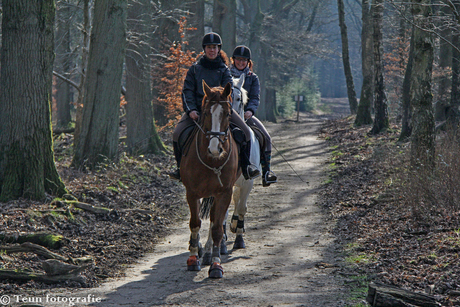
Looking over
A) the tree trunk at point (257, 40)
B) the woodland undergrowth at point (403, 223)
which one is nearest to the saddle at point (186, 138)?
the woodland undergrowth at point (403, 223)

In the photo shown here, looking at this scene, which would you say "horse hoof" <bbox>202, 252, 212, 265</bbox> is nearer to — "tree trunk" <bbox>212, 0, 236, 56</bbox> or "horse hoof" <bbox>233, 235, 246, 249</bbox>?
"horse hoof" <bbox>233, 235, 246, 249</bbox>

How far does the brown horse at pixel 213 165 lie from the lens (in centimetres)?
621

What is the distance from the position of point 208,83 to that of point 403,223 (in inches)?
166

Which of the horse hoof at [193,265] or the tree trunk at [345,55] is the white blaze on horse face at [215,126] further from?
the tree trunk at [345,55]

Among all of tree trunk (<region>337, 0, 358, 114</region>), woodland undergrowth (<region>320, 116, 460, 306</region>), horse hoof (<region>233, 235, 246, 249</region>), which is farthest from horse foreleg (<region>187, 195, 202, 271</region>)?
tree trunk (<region>337, 0, 358, 114</region>)

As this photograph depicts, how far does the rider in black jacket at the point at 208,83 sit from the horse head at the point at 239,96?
0.73ft

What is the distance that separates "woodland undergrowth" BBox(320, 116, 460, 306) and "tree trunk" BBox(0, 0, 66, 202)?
231 inches

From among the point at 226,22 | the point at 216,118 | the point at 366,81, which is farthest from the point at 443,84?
the point at 216,118

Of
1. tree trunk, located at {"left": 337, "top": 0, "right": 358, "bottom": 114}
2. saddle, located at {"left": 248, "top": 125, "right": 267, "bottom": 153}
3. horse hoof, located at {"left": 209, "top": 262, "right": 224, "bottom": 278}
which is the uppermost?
tree trunk, located at {"left": 337, "top": 0, "right": 358, "bottom": 114}

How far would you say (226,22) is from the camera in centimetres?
2744

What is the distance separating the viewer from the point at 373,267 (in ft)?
21.6

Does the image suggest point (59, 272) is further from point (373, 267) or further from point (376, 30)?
point (376, 30)

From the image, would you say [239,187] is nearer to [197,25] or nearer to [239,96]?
[239,96]

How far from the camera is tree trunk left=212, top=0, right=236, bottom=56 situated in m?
27.3
